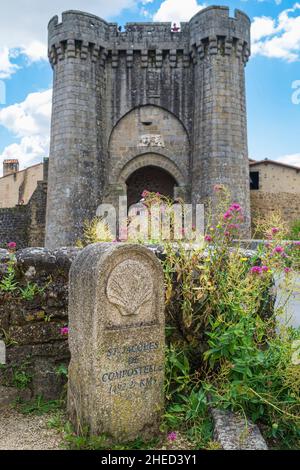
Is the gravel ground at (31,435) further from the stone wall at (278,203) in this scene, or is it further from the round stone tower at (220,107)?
the stone wall at (278,203)

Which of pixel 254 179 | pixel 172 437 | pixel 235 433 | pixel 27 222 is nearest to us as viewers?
pixel 235 433

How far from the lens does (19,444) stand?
288cm

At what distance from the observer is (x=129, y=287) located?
112 inches

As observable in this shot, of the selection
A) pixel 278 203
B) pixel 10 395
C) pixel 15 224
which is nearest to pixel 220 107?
pixel 278 203

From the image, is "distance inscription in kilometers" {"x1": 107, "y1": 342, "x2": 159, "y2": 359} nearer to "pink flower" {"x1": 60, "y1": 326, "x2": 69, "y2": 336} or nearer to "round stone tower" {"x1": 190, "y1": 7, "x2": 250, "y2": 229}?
"pink flower" {"x1": 60, "y1": 326, "x2": 69, "y2": 336}

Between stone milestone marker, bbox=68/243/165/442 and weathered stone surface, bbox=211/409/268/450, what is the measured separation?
1.38 ft

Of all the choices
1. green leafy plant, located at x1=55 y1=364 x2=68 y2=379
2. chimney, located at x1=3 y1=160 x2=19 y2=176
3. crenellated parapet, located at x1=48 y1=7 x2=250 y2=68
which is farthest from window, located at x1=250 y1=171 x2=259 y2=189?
chimney, located at x1=3 y1=160 x2=19 y2=176

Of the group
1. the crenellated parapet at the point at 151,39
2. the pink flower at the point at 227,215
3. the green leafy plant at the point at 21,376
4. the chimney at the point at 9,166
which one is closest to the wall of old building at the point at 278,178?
the crenellated parapet at the point at 151,39

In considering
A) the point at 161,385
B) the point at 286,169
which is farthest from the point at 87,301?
the point at 286,169

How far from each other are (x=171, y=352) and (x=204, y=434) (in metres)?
0.74

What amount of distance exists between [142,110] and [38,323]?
1410 cm

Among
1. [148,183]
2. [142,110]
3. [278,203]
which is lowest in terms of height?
[278,203]

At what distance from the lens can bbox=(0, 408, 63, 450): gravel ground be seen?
285 cm

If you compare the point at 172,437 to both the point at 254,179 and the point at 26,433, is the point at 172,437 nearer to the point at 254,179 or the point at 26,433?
the point at 26,433
